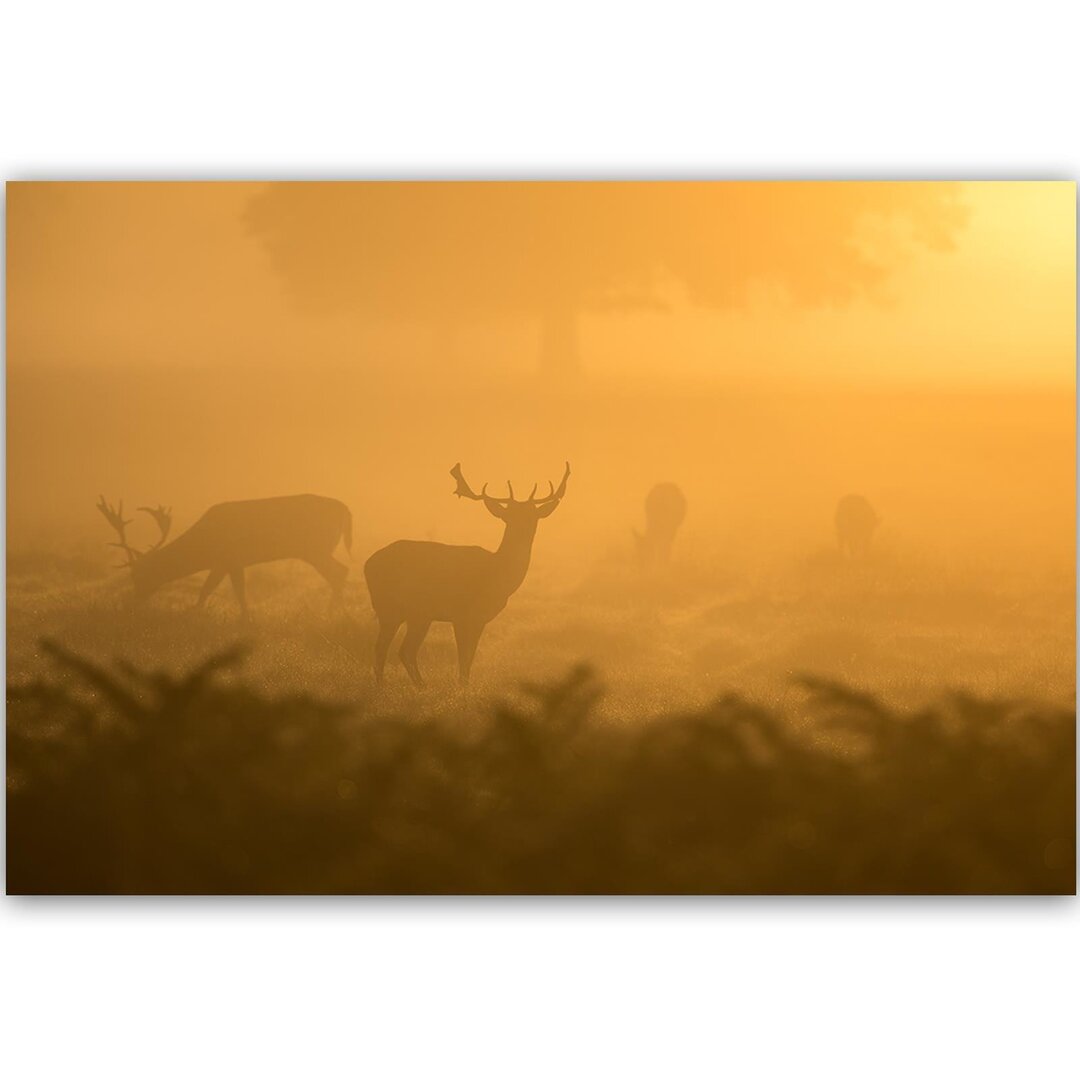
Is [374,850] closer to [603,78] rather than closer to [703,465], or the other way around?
[703,465]

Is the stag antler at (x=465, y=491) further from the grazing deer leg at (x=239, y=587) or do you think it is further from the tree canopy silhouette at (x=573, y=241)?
the grazing deer leg at (x=239, y=587)

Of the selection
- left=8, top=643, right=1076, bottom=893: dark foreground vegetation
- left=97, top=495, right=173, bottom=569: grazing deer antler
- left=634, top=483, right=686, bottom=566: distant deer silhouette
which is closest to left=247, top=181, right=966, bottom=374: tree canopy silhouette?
left=634, top=483, right=686, bottom=566: distant deer silhouette

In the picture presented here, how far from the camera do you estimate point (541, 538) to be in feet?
10.2

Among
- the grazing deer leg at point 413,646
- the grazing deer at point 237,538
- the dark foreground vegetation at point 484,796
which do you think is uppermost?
the grazing deer at point 237,538

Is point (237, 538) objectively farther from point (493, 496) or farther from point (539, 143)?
point (539, 143)

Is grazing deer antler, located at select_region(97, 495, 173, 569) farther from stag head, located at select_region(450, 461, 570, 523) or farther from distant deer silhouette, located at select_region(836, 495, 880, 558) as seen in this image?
distant deer silhouette, located at select_region(836, 495, 880, 558)

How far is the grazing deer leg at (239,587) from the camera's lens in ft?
10.1

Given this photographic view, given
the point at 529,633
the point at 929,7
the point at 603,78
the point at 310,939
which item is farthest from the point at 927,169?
the point at 310,939

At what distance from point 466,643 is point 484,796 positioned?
0.45 m

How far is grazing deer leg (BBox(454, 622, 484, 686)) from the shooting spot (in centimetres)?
310

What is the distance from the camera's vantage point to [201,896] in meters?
3.09

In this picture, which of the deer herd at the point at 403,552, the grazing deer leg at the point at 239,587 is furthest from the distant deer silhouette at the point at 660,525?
the grazing deer leg at the point at 239,587

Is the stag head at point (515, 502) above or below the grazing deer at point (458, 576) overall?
above

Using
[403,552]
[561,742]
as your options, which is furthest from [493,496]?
[561,742]
